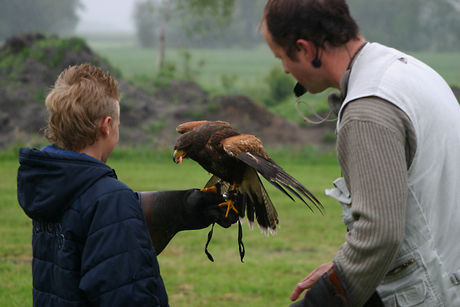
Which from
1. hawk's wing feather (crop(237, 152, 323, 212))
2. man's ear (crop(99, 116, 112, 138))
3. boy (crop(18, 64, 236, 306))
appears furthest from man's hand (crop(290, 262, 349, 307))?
man's ear (crop(99, 116, 112, 138))

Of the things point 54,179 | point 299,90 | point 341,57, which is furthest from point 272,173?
point 54,179

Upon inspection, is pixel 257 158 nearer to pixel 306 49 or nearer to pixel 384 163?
pixel 306 49

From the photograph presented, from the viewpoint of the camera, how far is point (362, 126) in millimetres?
1290

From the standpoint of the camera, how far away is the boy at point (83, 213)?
1453 mm

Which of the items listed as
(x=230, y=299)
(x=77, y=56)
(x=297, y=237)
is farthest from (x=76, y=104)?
(x=77, y=56)

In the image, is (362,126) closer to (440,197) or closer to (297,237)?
(440,197)

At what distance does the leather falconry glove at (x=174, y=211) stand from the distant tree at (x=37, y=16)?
15864 mm

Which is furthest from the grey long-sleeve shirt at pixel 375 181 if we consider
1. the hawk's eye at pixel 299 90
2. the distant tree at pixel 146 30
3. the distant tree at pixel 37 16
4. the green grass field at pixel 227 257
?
the distant tree at pixel 146 30

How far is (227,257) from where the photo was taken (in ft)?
16.3

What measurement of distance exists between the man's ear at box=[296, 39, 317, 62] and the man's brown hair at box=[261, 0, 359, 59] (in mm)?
11

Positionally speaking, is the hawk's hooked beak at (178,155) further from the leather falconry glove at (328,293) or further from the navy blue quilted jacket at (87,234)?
the leather falconry glove at (328,293)

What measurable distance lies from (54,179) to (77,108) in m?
0.28

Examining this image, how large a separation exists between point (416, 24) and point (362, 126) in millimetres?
23163

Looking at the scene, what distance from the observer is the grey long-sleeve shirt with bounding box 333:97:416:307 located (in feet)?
4.11
